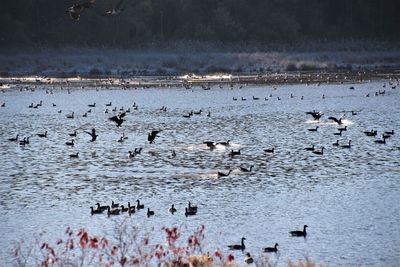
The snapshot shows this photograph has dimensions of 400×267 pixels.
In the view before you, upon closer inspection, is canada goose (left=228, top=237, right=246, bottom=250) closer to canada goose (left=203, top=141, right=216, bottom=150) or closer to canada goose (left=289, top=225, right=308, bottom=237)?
canada goose (left=289, top=225, right=308, bottom=237)

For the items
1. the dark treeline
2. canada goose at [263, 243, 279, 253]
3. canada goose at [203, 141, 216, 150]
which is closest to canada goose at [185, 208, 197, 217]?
canada goose at [263, 243, 279, 253]

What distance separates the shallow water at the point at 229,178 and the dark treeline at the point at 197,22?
127 ft

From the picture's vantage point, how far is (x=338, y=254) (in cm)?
2589

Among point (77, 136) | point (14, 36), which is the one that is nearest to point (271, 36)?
point (14, 36)

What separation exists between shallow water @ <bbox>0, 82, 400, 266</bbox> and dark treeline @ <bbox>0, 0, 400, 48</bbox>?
127ft

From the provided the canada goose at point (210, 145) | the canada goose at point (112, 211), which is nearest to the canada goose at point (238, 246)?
the canada goose at point (112, 211)

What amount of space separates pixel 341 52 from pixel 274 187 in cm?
7774

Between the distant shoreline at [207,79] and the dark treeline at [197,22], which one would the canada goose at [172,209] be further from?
the dark treeline at [197,22]

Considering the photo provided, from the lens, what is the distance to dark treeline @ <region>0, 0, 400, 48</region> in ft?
363

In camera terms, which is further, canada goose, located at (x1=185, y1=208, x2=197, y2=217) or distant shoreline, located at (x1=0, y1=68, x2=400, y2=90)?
distant shoreline, located at (x1=0, y1=68, x2=400, y2=90)

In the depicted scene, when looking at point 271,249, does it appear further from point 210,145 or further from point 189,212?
point 210,145

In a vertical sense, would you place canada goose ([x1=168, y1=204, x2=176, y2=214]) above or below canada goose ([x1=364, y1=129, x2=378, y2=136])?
above

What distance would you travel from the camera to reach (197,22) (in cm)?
11862

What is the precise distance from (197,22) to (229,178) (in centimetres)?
8092
